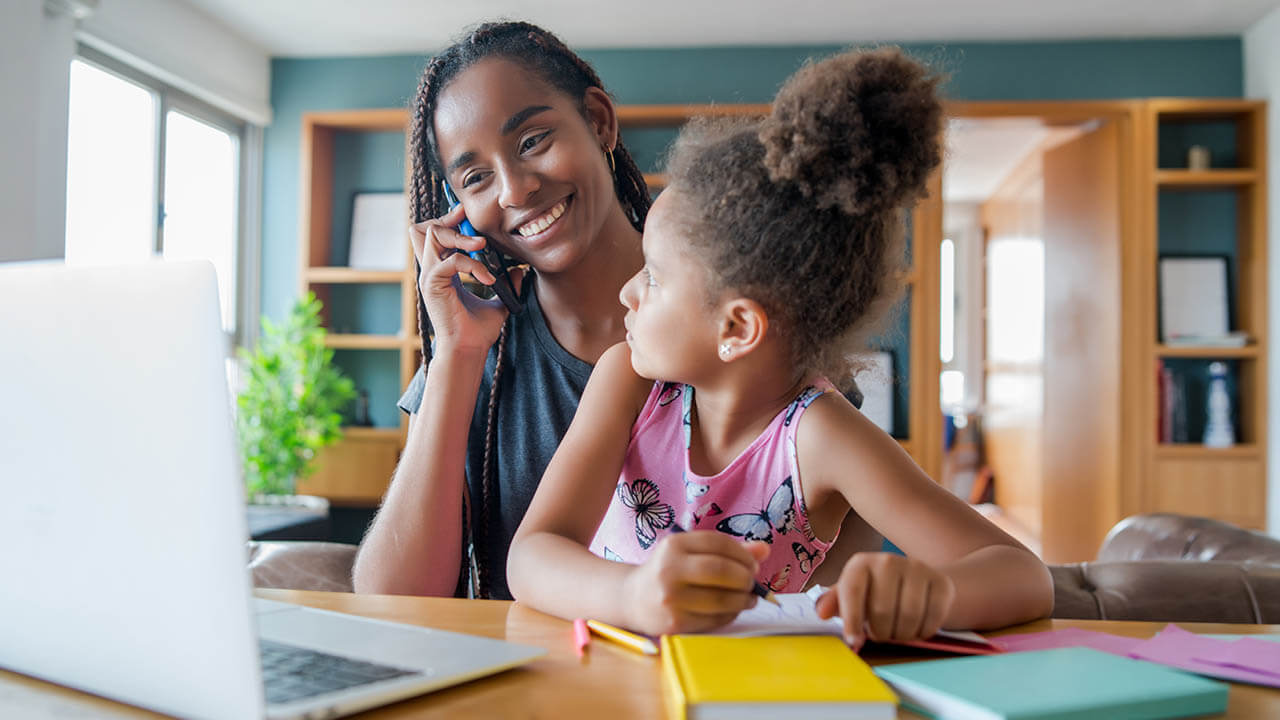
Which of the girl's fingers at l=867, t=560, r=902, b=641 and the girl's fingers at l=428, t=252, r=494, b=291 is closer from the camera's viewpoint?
the girl's fingers at l=867, t=560, r=902, b=641

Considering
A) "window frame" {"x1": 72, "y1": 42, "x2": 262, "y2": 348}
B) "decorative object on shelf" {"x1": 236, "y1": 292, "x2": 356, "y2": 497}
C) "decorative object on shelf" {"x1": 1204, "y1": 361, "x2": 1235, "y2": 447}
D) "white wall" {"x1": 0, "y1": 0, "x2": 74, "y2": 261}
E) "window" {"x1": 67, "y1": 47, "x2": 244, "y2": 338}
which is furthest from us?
"window frame" {"x1": 72, "y1": 42, "x2": 262, "y2": 348}

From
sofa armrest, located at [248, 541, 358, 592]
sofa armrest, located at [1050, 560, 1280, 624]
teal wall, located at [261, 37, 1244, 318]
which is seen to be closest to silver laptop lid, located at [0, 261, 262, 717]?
sofa armrest, located at [248, 541, 358, 592]

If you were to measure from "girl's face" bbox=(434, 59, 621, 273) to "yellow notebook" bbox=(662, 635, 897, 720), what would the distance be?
0.84 m

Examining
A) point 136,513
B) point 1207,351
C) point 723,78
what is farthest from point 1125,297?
point 136,513

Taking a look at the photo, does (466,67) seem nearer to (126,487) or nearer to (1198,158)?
(126,487)

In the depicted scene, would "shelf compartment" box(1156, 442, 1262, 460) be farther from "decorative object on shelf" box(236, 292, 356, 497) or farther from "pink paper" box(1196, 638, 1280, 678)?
"pink paper" box(1196, 638, 1280, 678)

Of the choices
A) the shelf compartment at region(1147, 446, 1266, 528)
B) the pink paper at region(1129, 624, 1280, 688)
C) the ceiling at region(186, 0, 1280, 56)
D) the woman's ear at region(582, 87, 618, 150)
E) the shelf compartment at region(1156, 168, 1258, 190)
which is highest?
the ceiling at region(186, 0, 1280, 56)

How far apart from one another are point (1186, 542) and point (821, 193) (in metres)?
1.29

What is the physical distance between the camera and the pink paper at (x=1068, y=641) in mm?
694

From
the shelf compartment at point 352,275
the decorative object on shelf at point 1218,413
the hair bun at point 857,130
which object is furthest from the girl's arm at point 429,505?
the decorative object on shelf at point 1218,413

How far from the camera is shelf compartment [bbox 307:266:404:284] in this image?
4.89 m

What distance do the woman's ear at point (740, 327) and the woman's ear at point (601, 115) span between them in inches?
22.1

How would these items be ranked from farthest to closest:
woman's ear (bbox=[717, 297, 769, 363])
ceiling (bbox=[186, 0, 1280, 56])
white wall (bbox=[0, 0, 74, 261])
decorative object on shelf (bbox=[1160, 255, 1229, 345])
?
decorative object on shelf (bbox=[1160, 255, 1229, 345]), ceiling (bbox=[186, 0, 1280, 56]), white wall (bbox=[0, 0, 74, 261]), woman's ear (bbox=[717, 297, 769, 363])

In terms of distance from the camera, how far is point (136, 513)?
50cm
